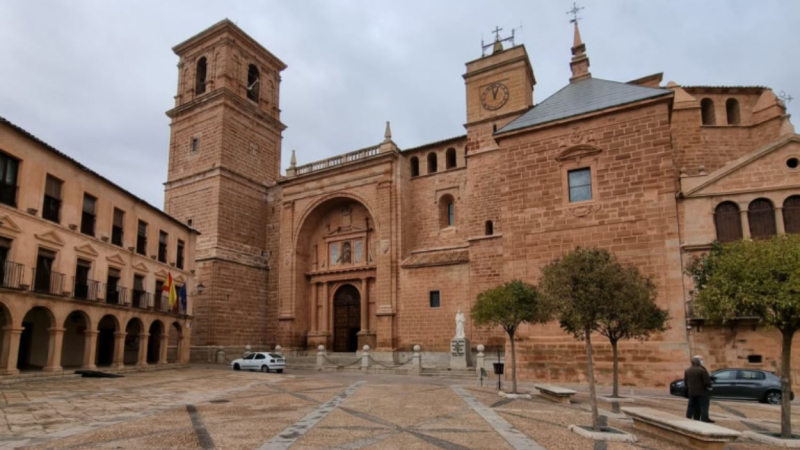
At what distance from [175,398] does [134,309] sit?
33.6ft

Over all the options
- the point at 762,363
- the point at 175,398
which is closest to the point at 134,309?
the point at 175,398

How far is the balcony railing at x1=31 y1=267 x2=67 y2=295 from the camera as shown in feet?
51.1

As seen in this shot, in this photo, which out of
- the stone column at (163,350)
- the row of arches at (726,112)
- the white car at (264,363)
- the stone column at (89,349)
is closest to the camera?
the stone column at (89,349)

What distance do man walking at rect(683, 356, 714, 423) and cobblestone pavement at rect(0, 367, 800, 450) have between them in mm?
678

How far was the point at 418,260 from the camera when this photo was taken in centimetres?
2667

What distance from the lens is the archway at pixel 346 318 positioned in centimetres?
2997

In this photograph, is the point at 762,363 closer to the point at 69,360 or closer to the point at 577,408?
the point at 577,408

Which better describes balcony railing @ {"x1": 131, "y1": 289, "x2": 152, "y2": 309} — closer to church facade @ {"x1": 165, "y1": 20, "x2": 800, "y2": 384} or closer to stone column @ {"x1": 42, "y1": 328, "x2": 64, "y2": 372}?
stone column @ {"x1": 42, "y1": 328, "x2": 64, "y2": 372}

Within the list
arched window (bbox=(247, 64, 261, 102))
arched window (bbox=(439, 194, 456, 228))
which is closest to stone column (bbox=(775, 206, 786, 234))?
arched window (bbox=(439, 194, 456, 228))

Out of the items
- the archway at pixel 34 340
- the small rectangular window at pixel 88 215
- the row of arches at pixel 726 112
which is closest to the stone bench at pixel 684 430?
the small rectangular window at pixel 88 215

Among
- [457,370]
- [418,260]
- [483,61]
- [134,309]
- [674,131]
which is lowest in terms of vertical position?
[457,370]

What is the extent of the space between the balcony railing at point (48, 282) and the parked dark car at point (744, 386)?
740 inches

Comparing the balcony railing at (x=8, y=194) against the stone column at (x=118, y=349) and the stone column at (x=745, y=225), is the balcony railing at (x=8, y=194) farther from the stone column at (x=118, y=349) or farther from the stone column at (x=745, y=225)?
the stone column at (x=745, y=225)

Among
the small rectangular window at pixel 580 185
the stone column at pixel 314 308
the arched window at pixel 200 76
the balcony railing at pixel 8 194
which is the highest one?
the arched window at pixel 200 76
